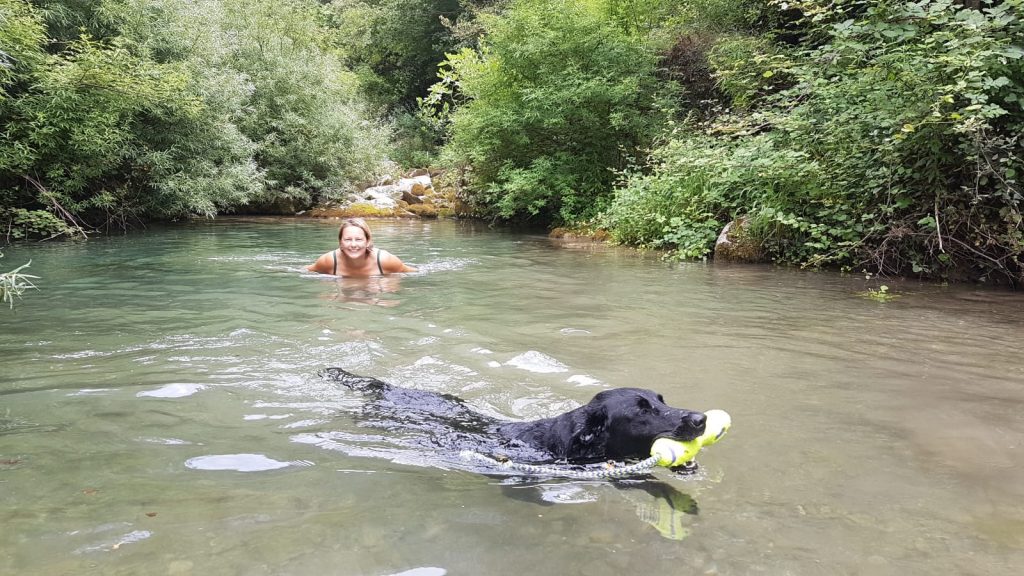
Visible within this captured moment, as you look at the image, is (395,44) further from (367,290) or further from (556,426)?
(556,426)

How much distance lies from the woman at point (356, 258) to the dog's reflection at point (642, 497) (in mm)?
5862

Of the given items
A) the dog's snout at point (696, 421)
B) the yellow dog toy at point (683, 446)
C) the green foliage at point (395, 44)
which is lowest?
the yellow dog toy at point (683, 446)

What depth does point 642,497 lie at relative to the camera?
2.51 m

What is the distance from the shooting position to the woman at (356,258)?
8.02 m

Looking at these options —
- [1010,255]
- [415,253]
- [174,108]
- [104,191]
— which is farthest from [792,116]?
[104,191]

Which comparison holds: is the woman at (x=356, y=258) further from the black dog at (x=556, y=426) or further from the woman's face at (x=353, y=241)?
the black dog at (x=556, y=426)

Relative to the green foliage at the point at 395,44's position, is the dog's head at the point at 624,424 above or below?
below

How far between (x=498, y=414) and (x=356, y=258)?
193 inches

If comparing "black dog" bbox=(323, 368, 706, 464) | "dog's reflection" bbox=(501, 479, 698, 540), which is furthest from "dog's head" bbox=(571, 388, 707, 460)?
"dog's reflection" bbox=(501, 479, 698, 540)

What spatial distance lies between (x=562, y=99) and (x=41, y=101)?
34.0ft

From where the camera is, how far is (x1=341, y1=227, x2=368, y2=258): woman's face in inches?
314

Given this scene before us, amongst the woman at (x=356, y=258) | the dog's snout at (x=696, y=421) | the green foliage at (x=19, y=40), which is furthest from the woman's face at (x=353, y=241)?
the green foliage at (x=19, y=40)

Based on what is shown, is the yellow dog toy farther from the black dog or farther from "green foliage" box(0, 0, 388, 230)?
"green foliage" box(0, 0, 388, 230)

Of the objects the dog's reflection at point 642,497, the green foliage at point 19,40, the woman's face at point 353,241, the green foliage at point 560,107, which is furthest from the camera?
the green foliage at point 560,107
